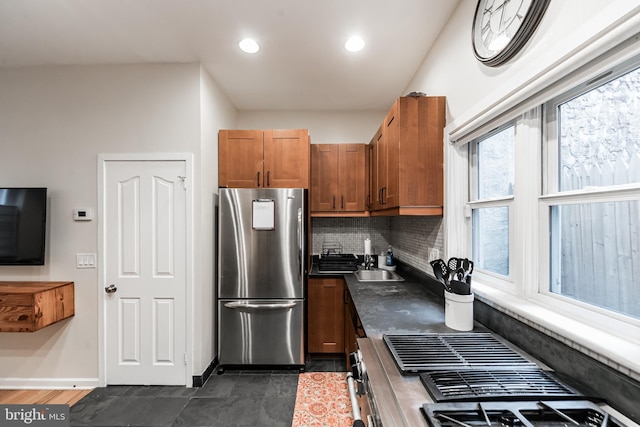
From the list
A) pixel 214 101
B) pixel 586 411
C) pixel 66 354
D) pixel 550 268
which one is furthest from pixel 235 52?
pixel 66 354

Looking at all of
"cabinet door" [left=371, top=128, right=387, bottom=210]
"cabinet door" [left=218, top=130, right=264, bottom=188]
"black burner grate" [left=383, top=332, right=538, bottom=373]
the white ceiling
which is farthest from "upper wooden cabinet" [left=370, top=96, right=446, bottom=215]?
"cabinet door" [left=218, top=130, right=264, bottom=188]

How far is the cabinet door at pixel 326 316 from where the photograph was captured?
9.02 ft

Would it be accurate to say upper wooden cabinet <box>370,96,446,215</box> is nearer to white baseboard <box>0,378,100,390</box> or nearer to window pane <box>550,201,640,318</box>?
window pane <box>550,201,640,318</box>

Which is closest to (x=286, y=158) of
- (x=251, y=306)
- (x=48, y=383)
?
(x=251, y=306)

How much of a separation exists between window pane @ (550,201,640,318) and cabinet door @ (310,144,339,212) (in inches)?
84.7

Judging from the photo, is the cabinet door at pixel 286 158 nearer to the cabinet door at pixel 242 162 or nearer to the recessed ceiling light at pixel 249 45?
the cabinet door at pixel 242 162

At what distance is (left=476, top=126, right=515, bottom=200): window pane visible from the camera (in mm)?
1446

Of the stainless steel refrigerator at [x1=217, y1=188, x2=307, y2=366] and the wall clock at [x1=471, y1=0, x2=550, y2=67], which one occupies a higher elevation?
the wall clock at [x1=471, y1=0, x2=550, y2=67]

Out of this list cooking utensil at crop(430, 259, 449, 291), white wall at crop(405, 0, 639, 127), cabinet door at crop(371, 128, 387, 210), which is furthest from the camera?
cabinet door at crop(371, 128, 387, 210)

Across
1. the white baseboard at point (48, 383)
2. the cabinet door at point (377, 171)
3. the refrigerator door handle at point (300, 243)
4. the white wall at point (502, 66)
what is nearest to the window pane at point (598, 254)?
the white wall at point (502, 66)

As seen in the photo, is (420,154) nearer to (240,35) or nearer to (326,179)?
(326,179)

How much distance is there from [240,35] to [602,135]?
2164mm

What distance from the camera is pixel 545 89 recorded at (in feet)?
3.54

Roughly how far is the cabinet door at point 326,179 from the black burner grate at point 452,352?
1990mm
